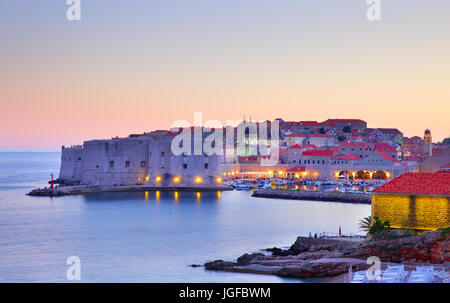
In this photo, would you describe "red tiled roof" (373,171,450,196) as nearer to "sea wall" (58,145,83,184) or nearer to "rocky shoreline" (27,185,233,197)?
"rocky shoreline" (27,185,233,197)

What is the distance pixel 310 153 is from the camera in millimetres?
38562

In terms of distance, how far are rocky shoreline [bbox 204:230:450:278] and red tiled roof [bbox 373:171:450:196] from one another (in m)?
1.37

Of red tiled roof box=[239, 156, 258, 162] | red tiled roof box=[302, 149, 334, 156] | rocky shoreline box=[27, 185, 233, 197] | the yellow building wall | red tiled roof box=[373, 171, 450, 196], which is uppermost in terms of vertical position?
red tiled roof box=[302, 149, 334, 156]

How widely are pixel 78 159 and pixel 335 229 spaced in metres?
20.7

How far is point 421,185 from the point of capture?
1188cm

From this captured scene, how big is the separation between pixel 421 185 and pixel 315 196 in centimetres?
1612

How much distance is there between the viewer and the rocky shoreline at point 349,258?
992cm

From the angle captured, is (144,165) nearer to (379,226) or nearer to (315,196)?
(315,196)

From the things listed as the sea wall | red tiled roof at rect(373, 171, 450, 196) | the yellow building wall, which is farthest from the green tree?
the sea wall

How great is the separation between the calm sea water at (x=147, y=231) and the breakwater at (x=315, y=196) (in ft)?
3.47

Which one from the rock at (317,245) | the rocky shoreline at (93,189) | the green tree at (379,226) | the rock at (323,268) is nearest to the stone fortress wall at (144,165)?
the rocky shoreline at (93,189)

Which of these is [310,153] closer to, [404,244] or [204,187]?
[204,187]

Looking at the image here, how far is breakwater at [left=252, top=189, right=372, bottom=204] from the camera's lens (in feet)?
86.6

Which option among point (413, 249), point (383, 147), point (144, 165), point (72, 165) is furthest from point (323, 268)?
point (383, 147)
